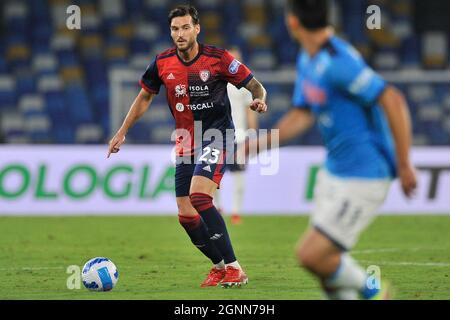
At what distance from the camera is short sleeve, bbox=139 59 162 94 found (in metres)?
8.73

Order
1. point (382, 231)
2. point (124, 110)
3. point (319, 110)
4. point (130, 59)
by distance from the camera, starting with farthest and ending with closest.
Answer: point (130, 59) → point (124, 110) → point (382, 231) → point (319, 110)

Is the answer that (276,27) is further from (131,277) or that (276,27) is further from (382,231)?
(131,277)

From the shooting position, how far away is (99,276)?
26.7ft

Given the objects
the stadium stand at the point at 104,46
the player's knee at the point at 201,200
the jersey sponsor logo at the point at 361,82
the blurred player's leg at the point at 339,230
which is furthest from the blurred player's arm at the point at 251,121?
the jersey sponsor logo at the point at 361,82

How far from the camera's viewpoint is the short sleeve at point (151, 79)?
8.73 m

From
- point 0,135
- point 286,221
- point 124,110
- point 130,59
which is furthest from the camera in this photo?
point 130,59

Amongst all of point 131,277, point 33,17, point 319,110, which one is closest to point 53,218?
point 131,277

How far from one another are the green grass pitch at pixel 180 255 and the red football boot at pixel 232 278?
10 centimetres

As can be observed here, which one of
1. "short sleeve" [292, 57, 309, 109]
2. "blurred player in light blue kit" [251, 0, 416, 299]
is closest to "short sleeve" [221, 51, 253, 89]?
"short sleeve" [292, 57, 309, 109]

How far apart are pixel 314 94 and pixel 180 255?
528 cm

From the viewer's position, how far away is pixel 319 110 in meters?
5.90

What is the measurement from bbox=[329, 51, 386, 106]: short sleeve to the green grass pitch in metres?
2.54
